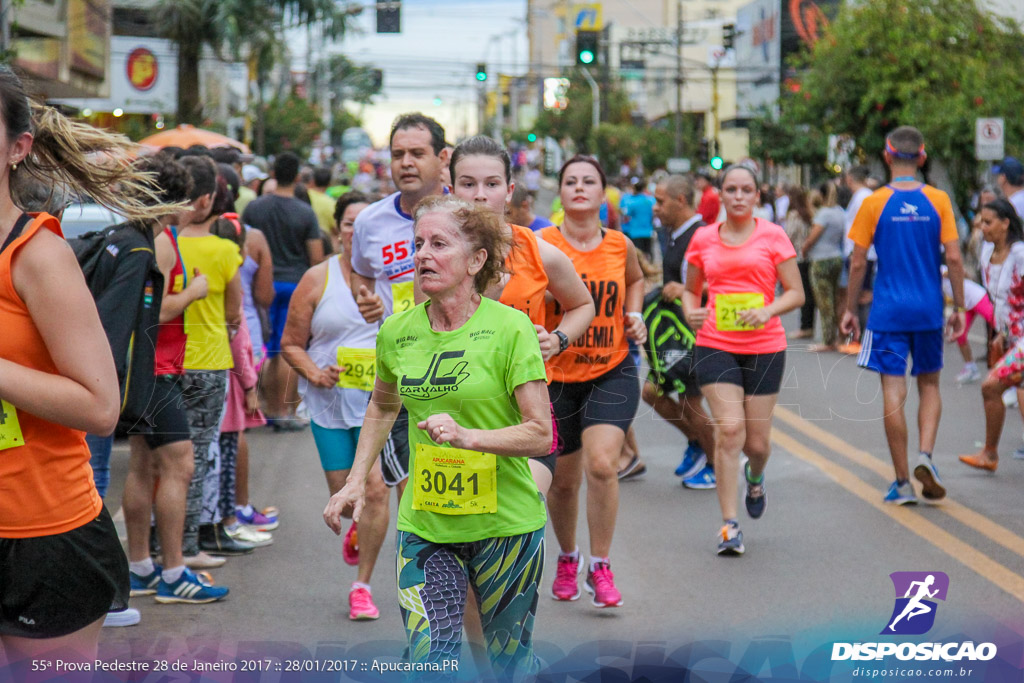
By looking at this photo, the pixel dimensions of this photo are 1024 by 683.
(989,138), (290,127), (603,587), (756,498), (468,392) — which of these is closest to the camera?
(468,392)

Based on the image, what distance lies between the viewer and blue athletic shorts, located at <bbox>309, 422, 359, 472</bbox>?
18.6 feet

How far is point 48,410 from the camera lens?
8.61 feet

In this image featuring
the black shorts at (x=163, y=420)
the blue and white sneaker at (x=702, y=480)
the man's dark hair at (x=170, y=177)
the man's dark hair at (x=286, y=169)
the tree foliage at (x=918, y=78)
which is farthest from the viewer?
the tree foliage at (x=918, y=78)

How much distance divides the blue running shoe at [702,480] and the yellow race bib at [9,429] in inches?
235

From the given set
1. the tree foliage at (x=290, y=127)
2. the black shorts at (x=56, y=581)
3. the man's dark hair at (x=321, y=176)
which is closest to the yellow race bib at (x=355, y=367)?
the black shorts at (x=56, y=581)

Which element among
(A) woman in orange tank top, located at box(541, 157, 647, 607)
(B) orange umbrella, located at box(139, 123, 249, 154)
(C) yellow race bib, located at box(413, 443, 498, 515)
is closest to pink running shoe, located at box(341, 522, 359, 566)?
(A) woman in orange tank top, located at box(541, 157, 647, 607)

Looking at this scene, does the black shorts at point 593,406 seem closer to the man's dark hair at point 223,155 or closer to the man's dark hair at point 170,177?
the man's dark hair at point 170,177

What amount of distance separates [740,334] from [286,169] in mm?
5518

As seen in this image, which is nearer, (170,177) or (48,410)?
(48,410)

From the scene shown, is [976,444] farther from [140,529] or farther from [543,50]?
[543,50]

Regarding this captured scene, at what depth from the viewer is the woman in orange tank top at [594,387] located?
554cm

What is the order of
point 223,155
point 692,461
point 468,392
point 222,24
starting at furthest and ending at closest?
point 222,24, point 223,155, point 692,461, point 468,392

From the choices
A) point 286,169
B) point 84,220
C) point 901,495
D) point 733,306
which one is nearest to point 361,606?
point 733,306

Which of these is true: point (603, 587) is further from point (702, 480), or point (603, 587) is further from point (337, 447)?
point (702, 480)
